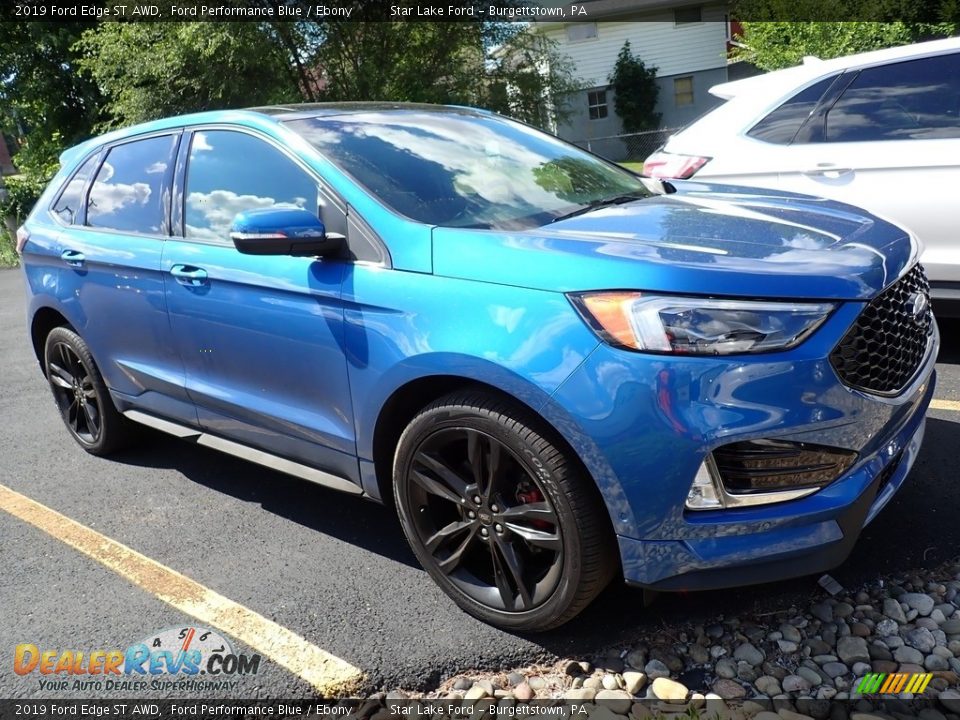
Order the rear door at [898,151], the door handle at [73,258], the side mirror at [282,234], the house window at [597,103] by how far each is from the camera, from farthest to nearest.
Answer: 1. the house window at [597,103]
2. the rear door at [898,151]
3. the door handle at [73,258]
4. the side mirror at [282,234]

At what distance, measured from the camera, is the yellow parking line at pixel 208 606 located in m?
2.65

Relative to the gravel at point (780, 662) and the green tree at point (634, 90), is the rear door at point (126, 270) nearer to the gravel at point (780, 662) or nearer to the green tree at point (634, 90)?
the gravel at point (780, 662)

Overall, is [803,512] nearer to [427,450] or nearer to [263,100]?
[427,450]

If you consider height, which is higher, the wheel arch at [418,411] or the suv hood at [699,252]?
the suv hood at [699,252]

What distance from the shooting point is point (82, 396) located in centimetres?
462

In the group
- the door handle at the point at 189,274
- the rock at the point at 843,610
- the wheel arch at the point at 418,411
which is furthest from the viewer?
the door handle at the point at 189,274

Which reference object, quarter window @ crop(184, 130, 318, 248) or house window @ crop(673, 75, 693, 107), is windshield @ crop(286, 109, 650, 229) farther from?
house window @ crop(673, 75, 693, 107)

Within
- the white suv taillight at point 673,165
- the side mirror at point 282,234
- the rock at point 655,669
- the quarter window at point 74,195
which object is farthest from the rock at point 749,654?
the quarter window at point 74,195

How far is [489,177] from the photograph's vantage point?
3.25 meters

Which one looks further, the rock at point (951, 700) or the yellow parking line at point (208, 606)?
the yellow parking line at point (208, 606)

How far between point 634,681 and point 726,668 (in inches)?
11.2

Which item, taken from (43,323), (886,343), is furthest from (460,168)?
(43,323)

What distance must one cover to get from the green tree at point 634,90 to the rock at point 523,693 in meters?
33.0

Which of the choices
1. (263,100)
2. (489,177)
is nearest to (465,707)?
(489,177)
